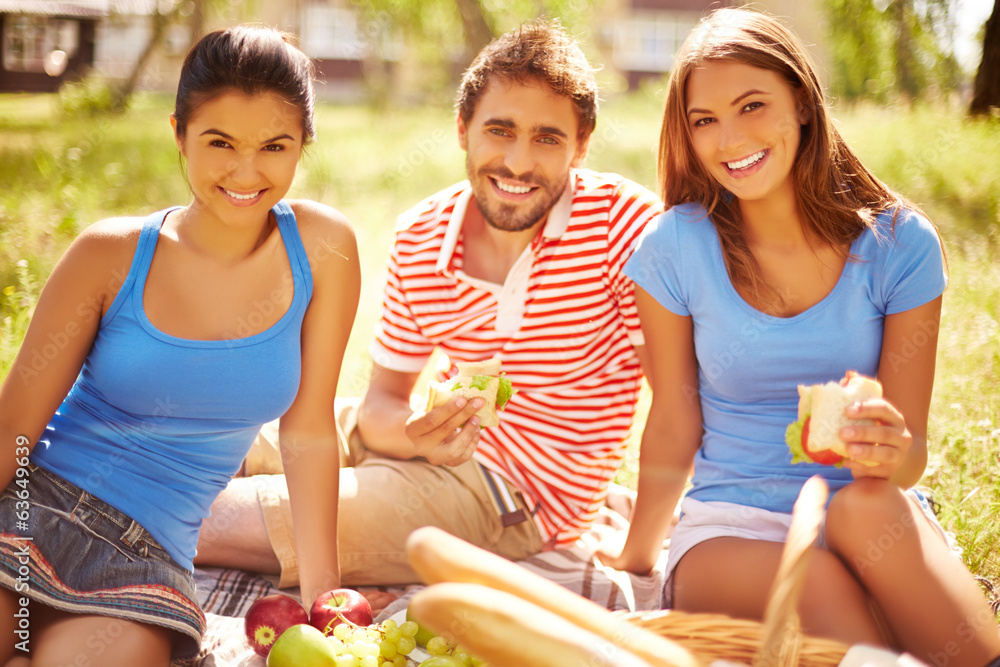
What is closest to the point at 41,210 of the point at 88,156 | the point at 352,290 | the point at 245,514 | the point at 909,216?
the point at 88,156

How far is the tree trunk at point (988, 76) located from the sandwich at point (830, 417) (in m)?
7.48

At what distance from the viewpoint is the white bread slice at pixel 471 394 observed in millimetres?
2738

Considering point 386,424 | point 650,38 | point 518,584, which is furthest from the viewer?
point 650,38

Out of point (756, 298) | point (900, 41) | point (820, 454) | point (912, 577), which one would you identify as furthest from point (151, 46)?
point (912, 577)

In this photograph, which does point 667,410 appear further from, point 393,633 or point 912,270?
point 393,633

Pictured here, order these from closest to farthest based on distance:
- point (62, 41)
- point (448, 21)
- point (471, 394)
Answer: point (471, 394)
point (448, 21)
point (62, 41)

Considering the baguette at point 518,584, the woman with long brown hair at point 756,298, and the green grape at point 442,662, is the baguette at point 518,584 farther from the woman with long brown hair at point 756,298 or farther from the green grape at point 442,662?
the woman with long brown hair at point 756,298

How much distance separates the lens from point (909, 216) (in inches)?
103

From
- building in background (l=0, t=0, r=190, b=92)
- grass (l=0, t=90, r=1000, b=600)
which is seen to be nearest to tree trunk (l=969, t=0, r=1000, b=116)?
grass (l=0, t=90, r=1000, b=600)

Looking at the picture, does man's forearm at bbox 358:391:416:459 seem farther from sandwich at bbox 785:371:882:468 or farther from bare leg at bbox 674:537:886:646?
sandwich at bbox 785:371:882:468

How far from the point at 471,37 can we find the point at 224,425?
12.4 metres

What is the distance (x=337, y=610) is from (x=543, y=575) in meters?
0.99

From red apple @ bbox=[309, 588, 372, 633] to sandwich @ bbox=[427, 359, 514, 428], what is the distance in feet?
2.16

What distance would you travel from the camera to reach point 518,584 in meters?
1.68
